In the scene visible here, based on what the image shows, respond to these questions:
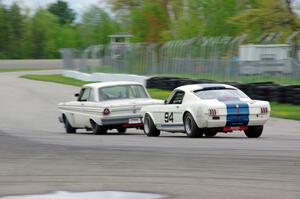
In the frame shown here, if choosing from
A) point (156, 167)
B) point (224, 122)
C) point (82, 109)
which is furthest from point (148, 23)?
point (156, 167)

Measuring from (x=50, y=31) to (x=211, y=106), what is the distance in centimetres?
11147

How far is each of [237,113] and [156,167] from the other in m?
5.60

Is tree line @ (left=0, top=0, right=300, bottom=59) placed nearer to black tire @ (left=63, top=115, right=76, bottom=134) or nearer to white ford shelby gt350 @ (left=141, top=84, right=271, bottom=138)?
black tire @ (left=63, top=115, right=76, bottom=134)

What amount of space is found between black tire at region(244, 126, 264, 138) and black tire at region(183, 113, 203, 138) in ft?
3.42

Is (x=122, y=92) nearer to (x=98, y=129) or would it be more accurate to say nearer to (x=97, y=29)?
(x=98, y=129)

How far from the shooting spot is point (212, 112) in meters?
15.8

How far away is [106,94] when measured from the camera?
65.0ft

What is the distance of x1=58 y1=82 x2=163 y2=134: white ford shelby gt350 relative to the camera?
19047 mm

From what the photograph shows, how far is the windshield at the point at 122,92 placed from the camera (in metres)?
19.8

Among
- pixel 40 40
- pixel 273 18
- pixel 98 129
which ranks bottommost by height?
pixel 40 40

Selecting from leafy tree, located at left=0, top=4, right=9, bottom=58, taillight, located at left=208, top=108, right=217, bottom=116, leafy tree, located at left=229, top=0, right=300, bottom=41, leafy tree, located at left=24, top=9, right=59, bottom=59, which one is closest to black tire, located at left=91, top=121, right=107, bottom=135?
taillight, located at left=208, top=108, right=217, bottom=116

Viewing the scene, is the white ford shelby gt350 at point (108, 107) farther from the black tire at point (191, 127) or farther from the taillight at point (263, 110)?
the taillight at point (263, 110)

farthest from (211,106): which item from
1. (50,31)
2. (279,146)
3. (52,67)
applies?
(50,31)

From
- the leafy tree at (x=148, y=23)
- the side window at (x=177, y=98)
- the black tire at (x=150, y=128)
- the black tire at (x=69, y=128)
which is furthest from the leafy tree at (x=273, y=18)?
the side window at (x=177, y=98)
